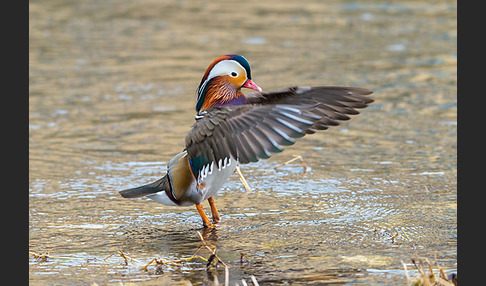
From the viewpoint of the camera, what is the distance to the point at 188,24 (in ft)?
51.9

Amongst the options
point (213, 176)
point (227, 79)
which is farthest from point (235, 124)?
point (227, 79)

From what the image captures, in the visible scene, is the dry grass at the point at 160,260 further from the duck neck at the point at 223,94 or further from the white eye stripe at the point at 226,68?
the white eye stripe at the point at 226,68

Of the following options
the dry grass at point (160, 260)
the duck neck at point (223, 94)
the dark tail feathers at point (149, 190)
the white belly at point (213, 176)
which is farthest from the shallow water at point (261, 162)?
the duck neck at point (223, 94)

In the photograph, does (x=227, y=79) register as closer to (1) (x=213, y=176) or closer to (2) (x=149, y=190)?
(1) (x=213, y=176)

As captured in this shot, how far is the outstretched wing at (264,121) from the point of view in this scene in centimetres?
541

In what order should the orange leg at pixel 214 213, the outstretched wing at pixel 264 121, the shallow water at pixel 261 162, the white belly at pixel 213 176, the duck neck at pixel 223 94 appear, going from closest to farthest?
the outstretched wing at pixel 264 121, the shallow water at pixel 261 162, the white belly at pixel 213 176, the duck neck at pixel 223 94, the orange leg at pixel 214 213

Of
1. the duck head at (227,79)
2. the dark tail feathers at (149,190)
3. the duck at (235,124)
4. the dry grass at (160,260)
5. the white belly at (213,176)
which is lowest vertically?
the dry grass at (160,260)

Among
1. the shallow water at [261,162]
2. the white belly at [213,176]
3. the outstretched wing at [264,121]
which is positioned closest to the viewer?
the outstretched wing at [264,121]

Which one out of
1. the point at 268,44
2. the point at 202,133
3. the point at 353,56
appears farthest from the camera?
the point at 268,44

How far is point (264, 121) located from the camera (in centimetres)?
551

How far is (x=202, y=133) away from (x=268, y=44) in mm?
8515

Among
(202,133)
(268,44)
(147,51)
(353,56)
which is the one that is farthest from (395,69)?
(202,133)

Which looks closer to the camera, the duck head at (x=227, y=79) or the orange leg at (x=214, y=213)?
the duck head at (x=227, y=79)

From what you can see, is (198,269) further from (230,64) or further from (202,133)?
(230,64)
